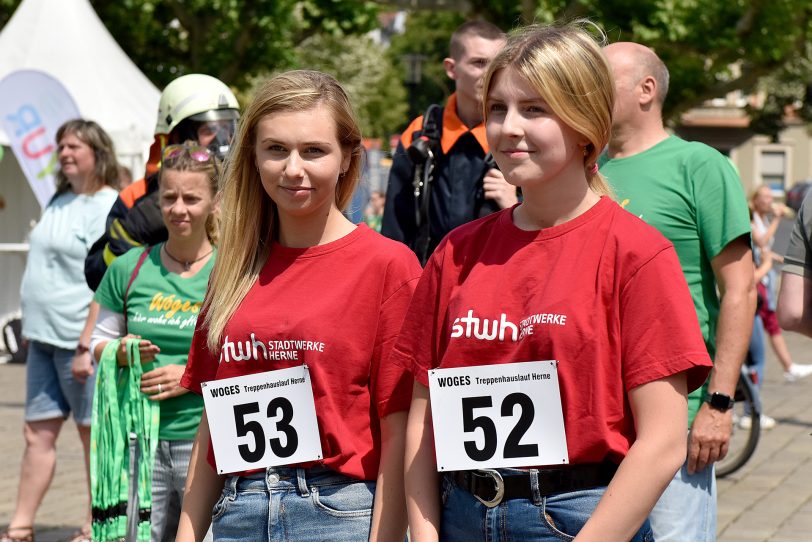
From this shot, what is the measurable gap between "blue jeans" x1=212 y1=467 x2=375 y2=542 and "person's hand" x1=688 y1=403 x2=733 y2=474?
1.24 m

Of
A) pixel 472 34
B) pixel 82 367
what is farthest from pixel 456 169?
pixel 82 367

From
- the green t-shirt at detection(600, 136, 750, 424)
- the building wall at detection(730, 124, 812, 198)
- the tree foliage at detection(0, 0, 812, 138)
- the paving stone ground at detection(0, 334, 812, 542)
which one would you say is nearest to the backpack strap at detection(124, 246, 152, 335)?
the green t-shirt at detection(600, 136, 750, 424)

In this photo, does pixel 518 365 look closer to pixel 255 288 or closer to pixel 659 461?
pixel 659 461

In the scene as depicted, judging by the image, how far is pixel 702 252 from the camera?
386 cm

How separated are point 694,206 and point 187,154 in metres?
→ 1.61

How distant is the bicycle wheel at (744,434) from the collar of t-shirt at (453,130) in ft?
10.7

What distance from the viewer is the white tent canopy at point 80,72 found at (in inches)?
528

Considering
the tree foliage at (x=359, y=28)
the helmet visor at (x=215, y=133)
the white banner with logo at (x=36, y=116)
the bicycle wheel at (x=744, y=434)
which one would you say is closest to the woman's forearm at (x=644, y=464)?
the helmet visor at (x=215, y=133)

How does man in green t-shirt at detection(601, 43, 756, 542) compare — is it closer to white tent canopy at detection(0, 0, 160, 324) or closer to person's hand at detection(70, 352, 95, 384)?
person's hand at detection(70, 352, 95, 384)

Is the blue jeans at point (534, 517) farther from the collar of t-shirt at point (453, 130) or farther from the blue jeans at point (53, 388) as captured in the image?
the blue jeans at point (53, 388)

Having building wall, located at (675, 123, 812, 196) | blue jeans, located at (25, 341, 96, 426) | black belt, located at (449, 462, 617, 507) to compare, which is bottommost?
building wall, located at (675, 123, 812, 196)

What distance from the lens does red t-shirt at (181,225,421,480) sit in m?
2.79

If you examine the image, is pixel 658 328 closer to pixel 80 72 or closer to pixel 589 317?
pixel 589 317

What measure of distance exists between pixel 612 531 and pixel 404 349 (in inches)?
22.5
